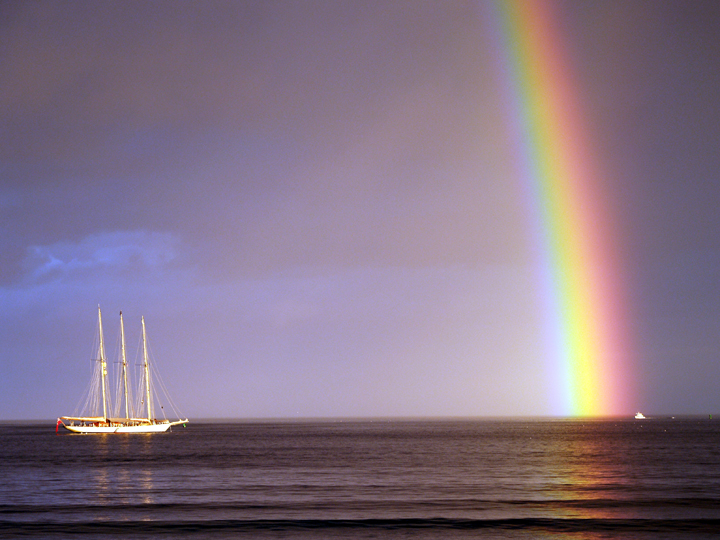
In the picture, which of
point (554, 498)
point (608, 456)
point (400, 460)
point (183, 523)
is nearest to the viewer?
point (183, 523)

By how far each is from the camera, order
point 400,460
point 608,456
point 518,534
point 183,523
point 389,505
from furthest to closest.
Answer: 1. point 608,456
2. point 400,460
3. point 389,505
4. point 183,523
5. point 518,534

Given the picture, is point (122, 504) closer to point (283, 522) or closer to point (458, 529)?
point (283, 522)

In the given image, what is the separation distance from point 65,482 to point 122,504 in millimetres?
20265

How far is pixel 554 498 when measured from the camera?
48656mm

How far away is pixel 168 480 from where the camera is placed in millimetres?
64438

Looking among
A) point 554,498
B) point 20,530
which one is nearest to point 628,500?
point 554,498

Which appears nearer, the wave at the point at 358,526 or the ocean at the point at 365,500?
the wave at the point at 358,526

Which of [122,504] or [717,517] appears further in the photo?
[122,504]

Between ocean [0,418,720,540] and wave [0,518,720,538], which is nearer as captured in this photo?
wave [0,518,720,538]

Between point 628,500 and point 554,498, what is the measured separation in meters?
4.71

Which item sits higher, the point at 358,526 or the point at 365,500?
the point at 358,526

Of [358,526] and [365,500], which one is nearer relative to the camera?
[358,526]

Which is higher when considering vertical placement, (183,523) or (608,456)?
(183,523)

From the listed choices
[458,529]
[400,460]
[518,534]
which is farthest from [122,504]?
[400,460]
